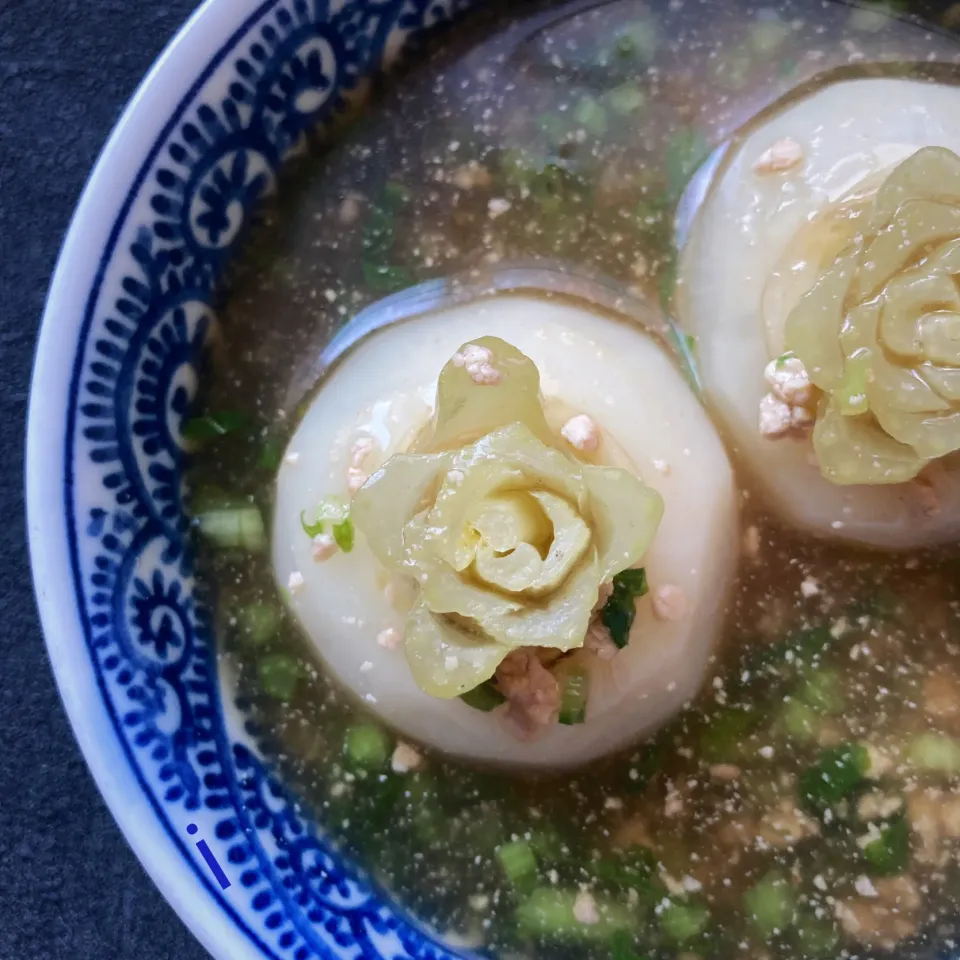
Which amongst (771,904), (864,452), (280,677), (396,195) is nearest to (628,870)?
(771,904)

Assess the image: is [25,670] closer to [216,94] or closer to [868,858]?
[216,94]

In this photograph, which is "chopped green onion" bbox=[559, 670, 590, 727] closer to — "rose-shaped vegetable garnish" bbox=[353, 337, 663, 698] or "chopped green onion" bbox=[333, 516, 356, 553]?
"rose-shaped vegetable garnish" bbox=[353, 337, 663, 698]

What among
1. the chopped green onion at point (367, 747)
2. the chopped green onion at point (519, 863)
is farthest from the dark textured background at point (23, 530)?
the chopped green onion at point (519, 863)

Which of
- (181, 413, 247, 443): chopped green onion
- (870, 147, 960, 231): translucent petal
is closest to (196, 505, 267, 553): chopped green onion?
(181, 413, 247, 443): chopped green onion

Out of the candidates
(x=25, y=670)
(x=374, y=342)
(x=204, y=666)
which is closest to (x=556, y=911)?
(x=204, y=666)

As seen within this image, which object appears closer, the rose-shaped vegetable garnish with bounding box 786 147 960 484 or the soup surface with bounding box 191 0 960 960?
the rose-shaped vegetable garnish with bounding box 786 147 960 484

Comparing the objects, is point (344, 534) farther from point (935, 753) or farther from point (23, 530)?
point (935, 753)

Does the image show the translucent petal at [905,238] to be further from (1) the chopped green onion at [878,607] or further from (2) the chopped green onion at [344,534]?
(2) the chopped green onion at [344,534]
